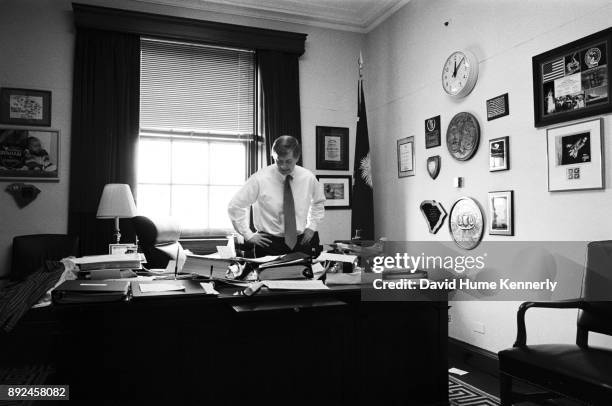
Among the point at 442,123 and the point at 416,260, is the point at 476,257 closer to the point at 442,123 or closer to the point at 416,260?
the point at 416,260

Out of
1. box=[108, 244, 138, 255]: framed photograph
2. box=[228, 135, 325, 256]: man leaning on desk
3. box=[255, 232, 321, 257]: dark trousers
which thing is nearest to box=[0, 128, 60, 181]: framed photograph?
box=[108, 244, 138, 255]: framed photograph

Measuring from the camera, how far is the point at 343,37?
16.8ft

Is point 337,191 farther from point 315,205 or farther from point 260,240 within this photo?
point 260,240

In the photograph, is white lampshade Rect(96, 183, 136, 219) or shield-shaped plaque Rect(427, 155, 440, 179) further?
shield-shaped plaque Rect(427, 155, 440, 179)

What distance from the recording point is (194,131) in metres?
4.57

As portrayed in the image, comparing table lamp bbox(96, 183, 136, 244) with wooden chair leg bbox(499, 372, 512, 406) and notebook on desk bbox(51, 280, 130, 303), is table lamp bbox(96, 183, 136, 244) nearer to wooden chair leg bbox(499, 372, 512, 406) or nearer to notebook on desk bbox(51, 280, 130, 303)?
notebook on desk bbox(51, 280, 130, 303)

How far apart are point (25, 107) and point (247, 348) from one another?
343cm

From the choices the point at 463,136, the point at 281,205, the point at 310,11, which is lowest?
the point at 281,205

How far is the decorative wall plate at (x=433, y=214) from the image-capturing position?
388cm

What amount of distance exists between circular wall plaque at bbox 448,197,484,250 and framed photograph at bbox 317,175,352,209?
1512 millimetres

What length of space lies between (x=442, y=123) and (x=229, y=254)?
2.36m

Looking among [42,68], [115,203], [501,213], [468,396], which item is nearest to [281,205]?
[115,203]

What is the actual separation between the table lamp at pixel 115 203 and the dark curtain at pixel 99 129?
14.2 inches

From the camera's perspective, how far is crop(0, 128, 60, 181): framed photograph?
3.98 m
